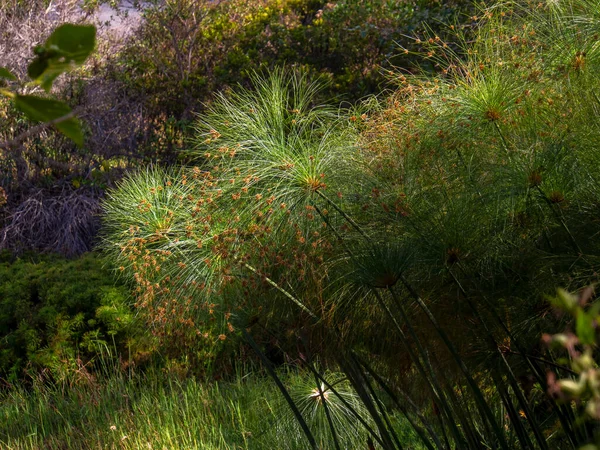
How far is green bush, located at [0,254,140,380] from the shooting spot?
19.4 feet

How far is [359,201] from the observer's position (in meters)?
2.79

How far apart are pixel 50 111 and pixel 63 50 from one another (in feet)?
0.15

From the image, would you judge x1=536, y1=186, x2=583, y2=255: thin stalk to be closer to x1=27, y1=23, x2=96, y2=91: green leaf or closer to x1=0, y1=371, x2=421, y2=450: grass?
x1=0, y1=371, x2=421, y2=450: grass

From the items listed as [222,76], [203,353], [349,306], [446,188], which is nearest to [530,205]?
[446,188]

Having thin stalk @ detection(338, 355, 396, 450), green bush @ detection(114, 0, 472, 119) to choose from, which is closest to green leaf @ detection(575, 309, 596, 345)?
thin stalk @ detection(338, 355, 396, 450)

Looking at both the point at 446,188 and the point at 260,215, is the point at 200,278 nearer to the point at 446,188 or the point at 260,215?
the point at 260,215

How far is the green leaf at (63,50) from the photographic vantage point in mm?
554

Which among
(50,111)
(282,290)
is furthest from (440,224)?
(50,111)

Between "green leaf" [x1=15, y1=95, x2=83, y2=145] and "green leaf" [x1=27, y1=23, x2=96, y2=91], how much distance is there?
0.02 metres

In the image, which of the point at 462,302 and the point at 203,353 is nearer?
the point at 462,302

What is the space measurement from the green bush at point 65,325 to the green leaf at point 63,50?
17.1 feet

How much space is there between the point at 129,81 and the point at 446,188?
285 inches

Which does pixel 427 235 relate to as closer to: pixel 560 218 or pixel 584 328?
pixel 560 218

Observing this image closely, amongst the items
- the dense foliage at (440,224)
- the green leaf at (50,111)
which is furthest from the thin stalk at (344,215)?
the green leaf at (50,111)
